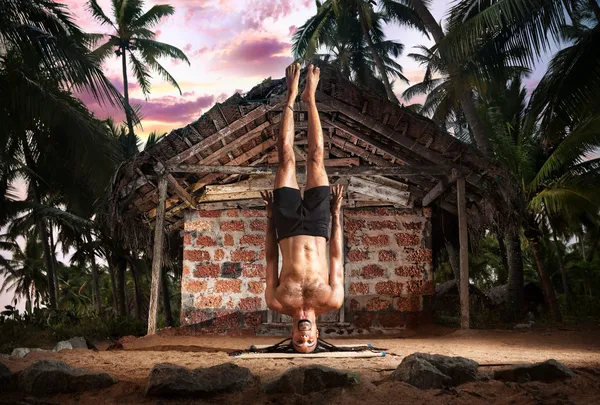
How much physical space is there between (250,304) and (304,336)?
13.7 feet

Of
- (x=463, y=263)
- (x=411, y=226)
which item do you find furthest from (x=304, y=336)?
(x=411, y=226)

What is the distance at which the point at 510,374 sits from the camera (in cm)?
395

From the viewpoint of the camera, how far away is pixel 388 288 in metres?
9.32

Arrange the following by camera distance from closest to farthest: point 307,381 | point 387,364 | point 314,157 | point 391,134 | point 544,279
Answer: point 307,381 → point 387,364 → point 314,157 → point 391,134 → point 544,279

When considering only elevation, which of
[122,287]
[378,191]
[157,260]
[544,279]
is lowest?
[122,287]

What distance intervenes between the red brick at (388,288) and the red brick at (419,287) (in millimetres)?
168

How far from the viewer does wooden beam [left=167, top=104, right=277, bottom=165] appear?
26.5 ft

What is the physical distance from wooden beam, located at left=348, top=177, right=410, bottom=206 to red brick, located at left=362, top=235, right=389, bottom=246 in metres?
0.69

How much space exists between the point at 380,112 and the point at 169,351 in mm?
4600

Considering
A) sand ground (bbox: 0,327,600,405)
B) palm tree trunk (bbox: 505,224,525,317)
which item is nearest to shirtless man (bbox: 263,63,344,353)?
sand ground (bbox: 0,327,600,405)

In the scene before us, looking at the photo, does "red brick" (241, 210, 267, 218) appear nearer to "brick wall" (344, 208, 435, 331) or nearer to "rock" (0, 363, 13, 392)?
"brick wall" (344, 208, 435, 331)

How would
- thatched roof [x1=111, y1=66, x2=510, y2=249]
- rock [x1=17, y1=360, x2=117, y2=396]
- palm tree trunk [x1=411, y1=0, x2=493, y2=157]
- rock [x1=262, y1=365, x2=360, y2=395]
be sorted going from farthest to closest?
palm tree trunk [x1=411, y1=0, x2=493, y2=157] < thatched roof [x1=111, y1=66, x2=510, y2=249] < rock [x1=17, y1=360, x2=117, y2=396] < rock [x1=262, y1=365, x2=360, y2=395]

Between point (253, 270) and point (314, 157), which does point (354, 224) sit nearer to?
point (253, 270)

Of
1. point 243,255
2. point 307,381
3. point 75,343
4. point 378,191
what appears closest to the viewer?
point 307,381
